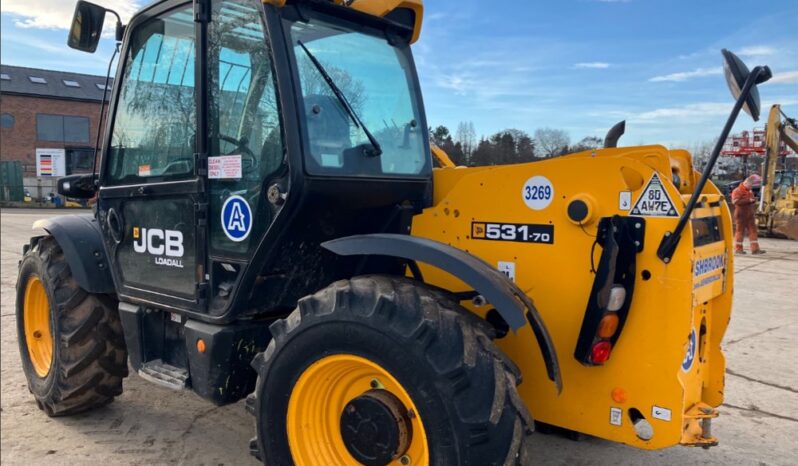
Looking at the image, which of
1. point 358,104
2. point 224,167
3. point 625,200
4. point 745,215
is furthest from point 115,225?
point 745,215

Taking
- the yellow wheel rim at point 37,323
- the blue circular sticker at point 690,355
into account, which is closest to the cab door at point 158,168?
the yellow wheel rim at point 37,323

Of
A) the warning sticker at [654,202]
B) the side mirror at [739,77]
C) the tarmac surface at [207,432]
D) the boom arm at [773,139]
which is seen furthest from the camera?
the boom arm at [773,139]

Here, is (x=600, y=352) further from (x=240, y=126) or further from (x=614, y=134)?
(x=240, y=126)

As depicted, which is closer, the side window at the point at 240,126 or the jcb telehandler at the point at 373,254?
the jcb telehandler at the point at 373,254

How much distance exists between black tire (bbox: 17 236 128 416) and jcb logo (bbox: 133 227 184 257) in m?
0.68

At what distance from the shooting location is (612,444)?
3584 millimetres

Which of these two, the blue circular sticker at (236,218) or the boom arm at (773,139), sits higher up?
the boom arm at (773,139)

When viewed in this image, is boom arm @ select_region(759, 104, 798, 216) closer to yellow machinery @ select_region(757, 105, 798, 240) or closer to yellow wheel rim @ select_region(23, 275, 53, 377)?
yellow machinery @ select_region(757, 105, 798, 240)

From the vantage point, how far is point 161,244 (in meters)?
3.19

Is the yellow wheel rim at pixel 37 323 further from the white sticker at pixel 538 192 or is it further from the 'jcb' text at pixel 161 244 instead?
the white sticker at pixel 538 192

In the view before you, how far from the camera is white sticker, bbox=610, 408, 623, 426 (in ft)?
7.97

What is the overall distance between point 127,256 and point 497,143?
11.0 feet

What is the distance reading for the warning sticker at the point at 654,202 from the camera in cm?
230

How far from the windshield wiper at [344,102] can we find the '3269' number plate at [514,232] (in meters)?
0.57
